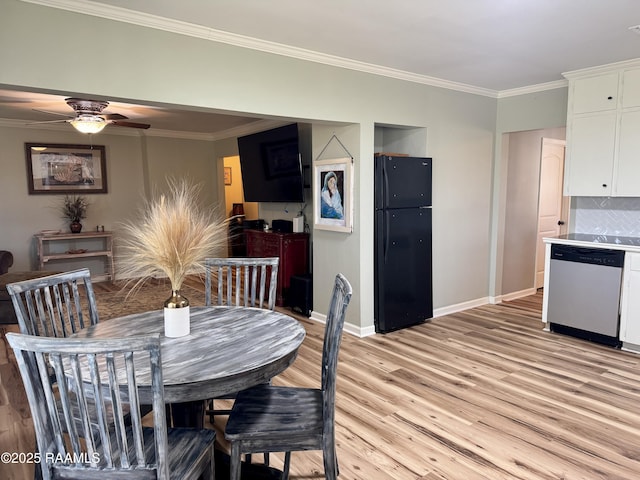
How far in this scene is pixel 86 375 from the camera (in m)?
1.54

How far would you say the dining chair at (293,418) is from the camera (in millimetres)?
1710

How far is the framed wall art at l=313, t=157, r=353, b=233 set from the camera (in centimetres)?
418

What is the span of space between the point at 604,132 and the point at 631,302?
1600 mm

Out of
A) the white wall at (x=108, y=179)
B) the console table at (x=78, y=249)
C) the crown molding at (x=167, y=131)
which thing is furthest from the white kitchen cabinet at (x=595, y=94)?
the console table at (x=78, y=249)

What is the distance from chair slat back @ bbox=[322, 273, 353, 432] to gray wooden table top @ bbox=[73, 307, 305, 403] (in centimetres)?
14

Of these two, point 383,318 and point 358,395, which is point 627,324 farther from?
point 358,395

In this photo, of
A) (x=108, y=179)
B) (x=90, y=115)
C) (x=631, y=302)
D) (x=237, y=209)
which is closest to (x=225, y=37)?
(x=90, y=115)

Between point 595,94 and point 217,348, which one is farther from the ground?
point 595,94

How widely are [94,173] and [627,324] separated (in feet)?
24.3

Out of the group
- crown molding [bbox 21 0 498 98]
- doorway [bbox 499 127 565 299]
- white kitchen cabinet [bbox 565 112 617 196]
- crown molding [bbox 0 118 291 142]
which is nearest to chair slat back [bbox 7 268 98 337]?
crown molding [bbox 21 0 498 98]

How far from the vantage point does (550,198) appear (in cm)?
601

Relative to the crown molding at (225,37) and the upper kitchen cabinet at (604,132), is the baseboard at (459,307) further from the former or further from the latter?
the crown molding at (225,37)

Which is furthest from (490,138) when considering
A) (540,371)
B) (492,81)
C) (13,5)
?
(13,5)

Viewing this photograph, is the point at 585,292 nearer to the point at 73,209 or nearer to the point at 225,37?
the point at 225,37
